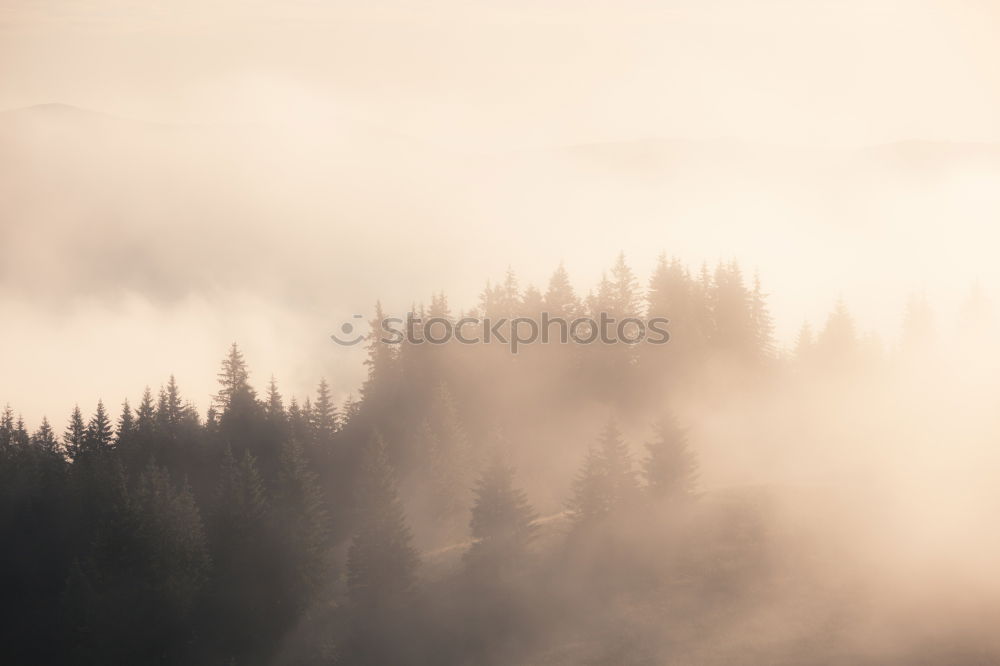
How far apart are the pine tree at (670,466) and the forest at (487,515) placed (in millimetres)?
141

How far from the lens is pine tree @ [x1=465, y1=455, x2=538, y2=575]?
63062 millimetres

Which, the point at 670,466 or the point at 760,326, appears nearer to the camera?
the point at 670,466

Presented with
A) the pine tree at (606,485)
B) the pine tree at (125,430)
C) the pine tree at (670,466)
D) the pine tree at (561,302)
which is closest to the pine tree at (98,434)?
the pine tree at (125,430)

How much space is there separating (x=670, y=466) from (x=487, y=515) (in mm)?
13059

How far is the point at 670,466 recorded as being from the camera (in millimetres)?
63969

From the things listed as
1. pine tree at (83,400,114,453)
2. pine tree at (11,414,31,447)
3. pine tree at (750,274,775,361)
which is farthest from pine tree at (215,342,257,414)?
pine tree at (750,274,775,361)

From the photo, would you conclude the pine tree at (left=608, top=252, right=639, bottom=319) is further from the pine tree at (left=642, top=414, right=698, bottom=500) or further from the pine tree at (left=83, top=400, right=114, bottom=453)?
the pine tree at (left=83, top=400, right=114, bottom=453)

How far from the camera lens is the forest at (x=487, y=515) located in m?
57.7

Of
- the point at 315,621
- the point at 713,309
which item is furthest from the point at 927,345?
the point at 315,621

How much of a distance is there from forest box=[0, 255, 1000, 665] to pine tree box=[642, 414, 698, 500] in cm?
14

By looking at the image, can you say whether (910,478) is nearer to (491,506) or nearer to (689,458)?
(689,458)

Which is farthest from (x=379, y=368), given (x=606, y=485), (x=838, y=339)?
(x=838, y=339)

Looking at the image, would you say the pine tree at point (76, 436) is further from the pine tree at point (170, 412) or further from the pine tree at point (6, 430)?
the pine tree at point (6, 430)

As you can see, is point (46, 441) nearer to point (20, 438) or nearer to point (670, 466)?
point (20, 438)
